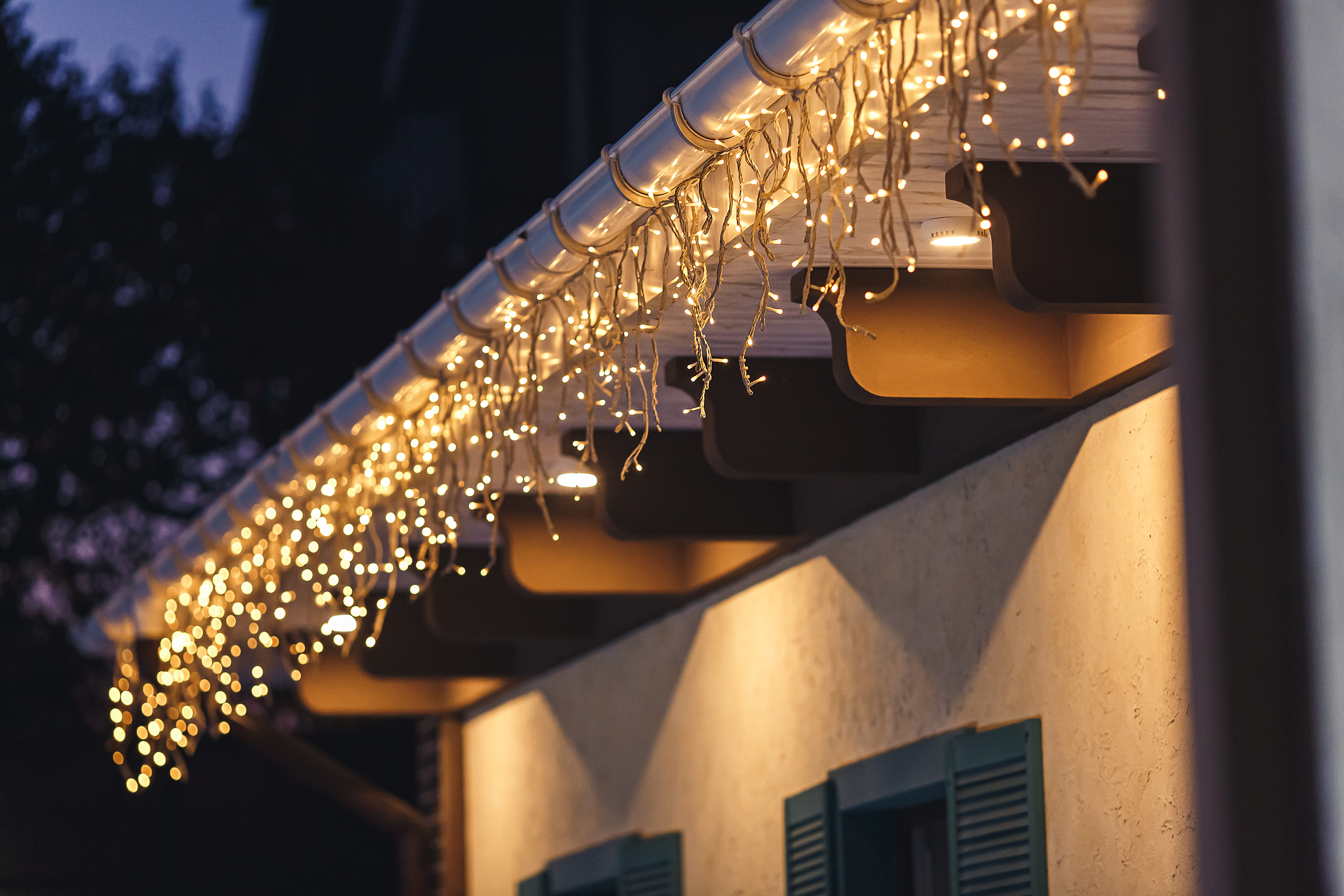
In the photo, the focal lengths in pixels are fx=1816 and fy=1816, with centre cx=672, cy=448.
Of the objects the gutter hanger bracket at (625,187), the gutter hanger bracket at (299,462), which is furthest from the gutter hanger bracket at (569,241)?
the gutter hanger bracket at (299,462)

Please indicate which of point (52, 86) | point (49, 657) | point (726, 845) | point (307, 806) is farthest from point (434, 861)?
point (52, 86)

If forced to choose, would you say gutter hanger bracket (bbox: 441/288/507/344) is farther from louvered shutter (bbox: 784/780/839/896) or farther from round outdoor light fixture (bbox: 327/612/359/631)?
louvered shutter (bbox: 784/780/839/896)

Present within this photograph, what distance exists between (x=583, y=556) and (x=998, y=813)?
195 cm

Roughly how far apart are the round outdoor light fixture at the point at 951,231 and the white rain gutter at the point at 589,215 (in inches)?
19.6

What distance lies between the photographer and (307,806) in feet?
34.0

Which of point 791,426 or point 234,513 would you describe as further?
point 234,513

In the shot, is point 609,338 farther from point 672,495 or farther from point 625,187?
point 672,495

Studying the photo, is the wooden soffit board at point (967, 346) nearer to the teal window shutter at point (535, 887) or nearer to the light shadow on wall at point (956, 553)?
the light shadow on wall at point (956, 553)

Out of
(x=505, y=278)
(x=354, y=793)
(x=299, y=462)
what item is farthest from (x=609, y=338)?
(x=354, y=793)

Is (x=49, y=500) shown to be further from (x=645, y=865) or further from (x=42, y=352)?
(x=645, y=865)

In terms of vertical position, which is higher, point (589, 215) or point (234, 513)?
point (234, 513)

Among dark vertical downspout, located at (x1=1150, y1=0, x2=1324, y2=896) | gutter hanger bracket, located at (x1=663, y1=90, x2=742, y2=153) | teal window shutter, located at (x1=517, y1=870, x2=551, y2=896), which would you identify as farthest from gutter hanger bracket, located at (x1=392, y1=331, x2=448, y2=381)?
teal window shutter, located at (x1=517, y1=870, x2=551, y2=896)

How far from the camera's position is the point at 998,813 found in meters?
4.07

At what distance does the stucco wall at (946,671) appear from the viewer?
357 cm
